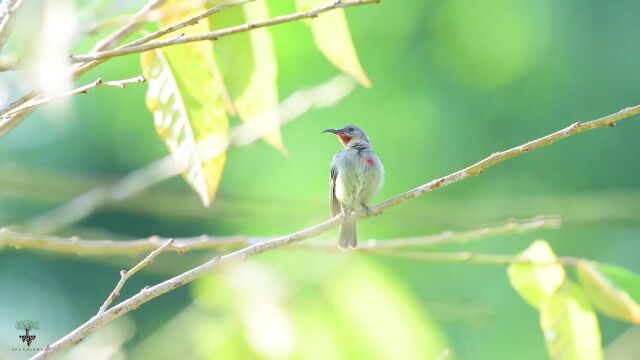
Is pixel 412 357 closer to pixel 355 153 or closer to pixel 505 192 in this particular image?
pixel 355 153

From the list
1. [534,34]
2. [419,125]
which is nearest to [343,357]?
[419,125]

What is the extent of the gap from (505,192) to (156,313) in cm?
358

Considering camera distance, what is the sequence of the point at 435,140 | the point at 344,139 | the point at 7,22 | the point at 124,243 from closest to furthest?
the point at 7,22 → the point at 124,243 → the point at 344,139 → the point at 435,140

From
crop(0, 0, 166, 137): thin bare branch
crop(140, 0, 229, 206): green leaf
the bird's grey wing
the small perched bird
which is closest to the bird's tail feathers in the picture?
the small perched bird

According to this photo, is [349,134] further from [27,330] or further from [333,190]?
[27,330]

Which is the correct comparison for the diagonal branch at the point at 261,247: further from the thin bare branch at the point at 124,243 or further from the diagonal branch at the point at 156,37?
the diagonal branch at the point at 156,37

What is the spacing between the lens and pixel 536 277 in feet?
8.50

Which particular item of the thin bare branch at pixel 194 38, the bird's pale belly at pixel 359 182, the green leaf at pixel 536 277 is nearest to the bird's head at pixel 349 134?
the bird's pale belly at pixel 359 182

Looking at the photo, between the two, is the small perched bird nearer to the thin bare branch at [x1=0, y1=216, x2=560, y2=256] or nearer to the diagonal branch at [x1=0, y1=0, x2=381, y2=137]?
the thin bare branch at [x1=0, y1=216, x2=560, y2=256]

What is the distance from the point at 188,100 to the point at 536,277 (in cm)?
113

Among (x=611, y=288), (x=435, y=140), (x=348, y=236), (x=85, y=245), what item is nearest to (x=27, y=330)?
(x=85, y=245)

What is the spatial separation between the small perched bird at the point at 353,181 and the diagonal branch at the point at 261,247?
2.21m

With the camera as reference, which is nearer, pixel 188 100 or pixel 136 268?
pixel 136 268

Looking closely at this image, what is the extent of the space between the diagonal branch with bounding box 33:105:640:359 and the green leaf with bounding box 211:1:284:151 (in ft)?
1.01
